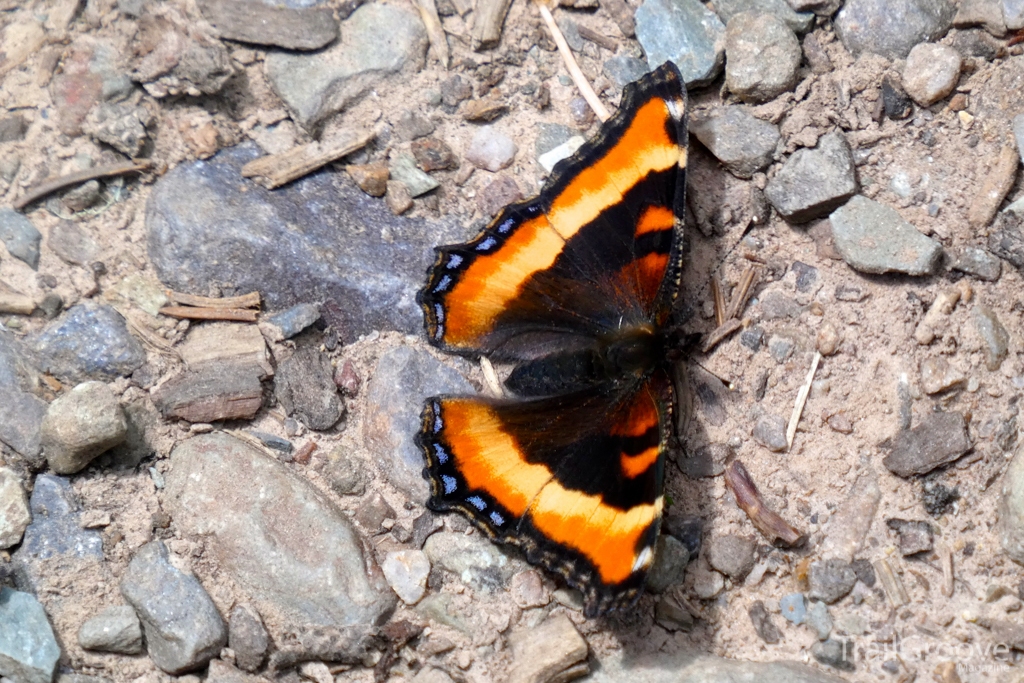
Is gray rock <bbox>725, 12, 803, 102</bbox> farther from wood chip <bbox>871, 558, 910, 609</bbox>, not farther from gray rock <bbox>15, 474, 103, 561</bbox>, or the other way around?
gray rock <bbox>15, 474, 103, 561</bbox>

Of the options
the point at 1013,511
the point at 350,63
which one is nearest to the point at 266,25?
the point at 350,63

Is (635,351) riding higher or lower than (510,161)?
lower

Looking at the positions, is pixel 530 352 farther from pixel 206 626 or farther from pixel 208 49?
pixel 208 49

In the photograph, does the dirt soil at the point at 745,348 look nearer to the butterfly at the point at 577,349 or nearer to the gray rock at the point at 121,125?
the gray rock at the point at 121,125

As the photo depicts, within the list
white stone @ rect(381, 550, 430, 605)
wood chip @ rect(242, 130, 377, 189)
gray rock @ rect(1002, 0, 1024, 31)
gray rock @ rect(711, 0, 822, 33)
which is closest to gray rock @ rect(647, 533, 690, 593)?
white stone @ rect(381, 550, 430, 605)

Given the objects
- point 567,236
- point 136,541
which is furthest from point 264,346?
point 567,236

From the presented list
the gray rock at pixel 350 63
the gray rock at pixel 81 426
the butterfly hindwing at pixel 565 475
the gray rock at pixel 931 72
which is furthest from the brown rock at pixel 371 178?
the gray rock at pixel 931 72
